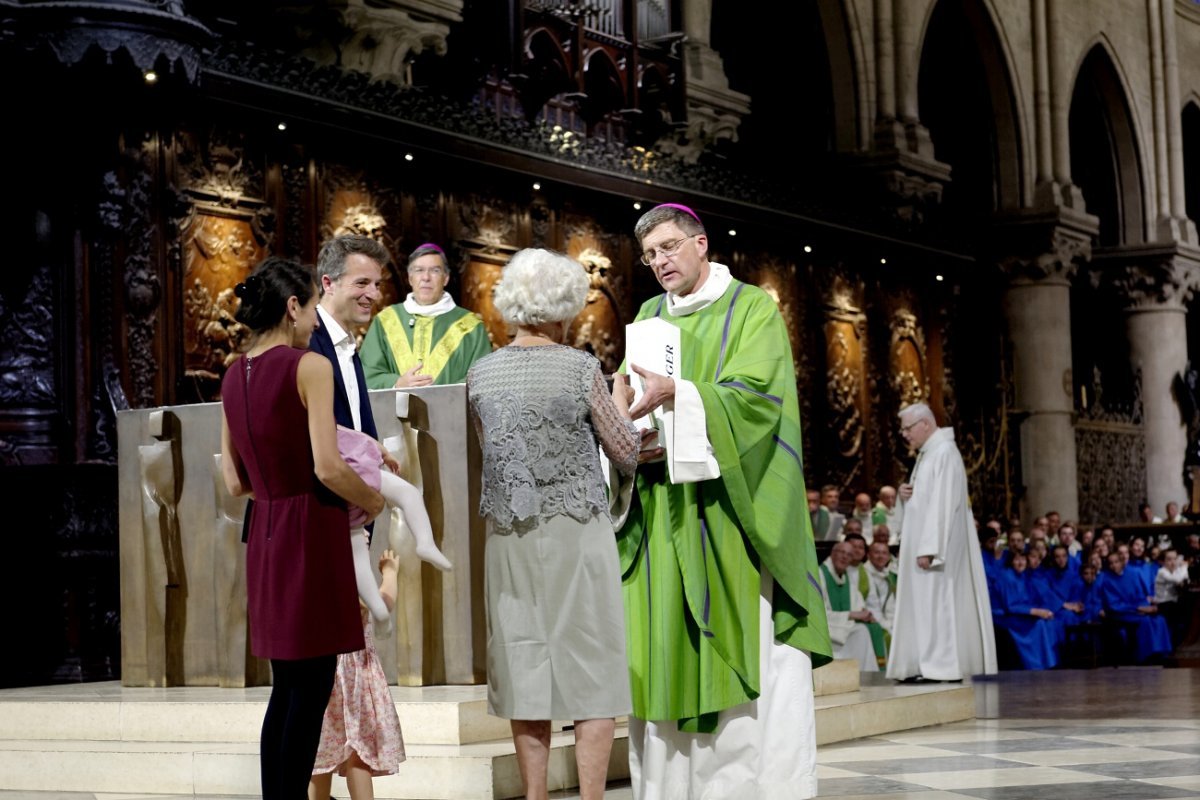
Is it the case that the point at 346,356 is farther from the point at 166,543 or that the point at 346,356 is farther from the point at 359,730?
the point at 166,543

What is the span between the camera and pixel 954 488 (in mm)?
10094

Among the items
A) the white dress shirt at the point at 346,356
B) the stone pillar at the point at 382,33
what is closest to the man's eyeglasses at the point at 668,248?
the white dress shirt at the point at 346,356

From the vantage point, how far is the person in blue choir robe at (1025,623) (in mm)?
14219

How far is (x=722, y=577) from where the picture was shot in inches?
206

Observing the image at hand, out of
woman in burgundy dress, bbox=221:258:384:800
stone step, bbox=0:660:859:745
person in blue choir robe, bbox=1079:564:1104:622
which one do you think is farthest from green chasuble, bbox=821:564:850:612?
woman in burgundy dress, bbox=221:258:384:800

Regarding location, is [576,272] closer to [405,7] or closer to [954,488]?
[954,488]

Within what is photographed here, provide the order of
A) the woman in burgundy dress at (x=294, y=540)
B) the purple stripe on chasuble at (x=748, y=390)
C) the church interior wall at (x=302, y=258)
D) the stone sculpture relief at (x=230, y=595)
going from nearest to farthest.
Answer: the woman in burgundy dress at (x=294, y=540) < the purple stripe on chasuble at (x=748, y=390) < the stone sculpture relief at (x=230, y=595) < the church interior wall at (x=302, y=258)

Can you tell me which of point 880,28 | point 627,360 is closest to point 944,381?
point 880,28

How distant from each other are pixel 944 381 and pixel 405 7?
9699 millimetres

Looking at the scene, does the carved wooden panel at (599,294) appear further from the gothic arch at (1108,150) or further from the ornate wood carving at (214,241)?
the gothic arch at (1108,150)

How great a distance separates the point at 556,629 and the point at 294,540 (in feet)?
2.63

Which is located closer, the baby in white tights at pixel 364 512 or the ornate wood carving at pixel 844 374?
the baby in white tights at pixel 364 512

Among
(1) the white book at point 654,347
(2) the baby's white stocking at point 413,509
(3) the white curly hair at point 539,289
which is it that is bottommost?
(2) the baby's white stocking at point 413,509

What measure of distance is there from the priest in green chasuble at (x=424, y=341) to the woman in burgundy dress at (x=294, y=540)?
3.47 metres
